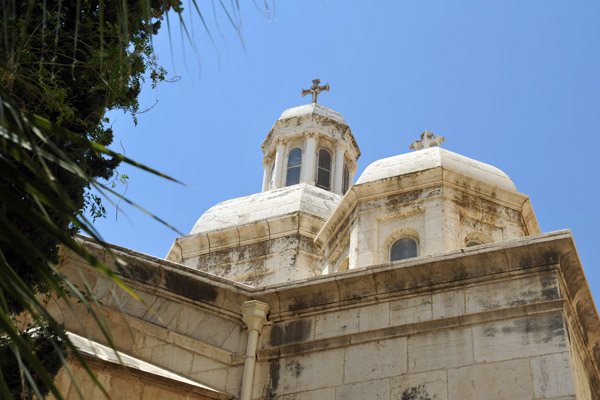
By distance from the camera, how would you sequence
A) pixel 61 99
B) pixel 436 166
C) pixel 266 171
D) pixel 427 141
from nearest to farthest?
pixel 61 99
pixel 436 166
pixel 427 141
pixel 266 171

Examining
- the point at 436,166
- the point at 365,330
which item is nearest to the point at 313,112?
the point at 436,166

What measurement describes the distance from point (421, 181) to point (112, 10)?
7.31m

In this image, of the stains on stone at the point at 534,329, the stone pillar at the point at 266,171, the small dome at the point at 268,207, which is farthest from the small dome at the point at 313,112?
the stains on stone at the point at 534,329

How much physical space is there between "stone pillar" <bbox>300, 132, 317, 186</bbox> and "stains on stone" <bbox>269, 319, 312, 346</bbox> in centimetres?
1184

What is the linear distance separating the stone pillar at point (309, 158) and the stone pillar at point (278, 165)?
619 mm

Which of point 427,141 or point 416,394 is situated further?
point 427,141

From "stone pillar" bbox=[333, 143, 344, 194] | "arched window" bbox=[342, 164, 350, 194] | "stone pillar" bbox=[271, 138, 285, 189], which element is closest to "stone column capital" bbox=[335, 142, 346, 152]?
"stone pillar" bbox=[333, 143, 344, 194]

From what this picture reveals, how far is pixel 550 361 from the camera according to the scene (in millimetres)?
7379

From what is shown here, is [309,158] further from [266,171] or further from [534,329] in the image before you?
[534,329]

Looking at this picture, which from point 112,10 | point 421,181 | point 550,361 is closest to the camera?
point 112,10

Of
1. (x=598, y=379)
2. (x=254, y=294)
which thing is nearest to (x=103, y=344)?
→ (x=254, y=294)

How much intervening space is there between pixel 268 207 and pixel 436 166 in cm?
596

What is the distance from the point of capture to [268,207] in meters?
18.0

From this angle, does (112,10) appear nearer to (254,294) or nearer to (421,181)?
(254,294)
